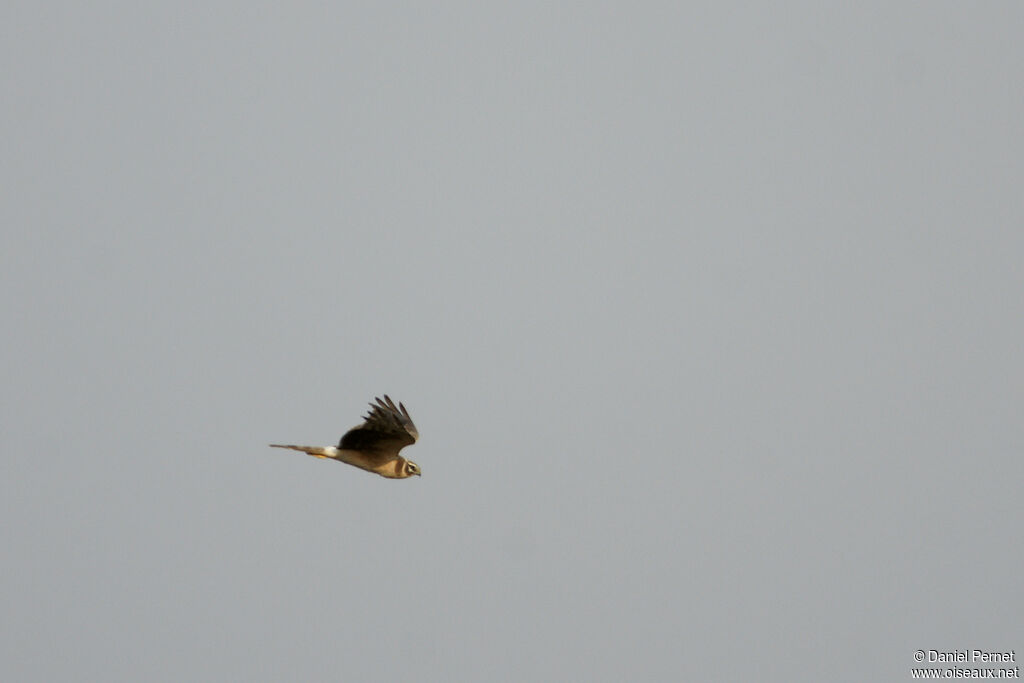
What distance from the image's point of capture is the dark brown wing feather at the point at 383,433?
1254 inches

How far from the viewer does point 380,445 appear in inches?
1273

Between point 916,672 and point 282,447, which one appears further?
point 916,672

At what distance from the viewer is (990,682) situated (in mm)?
54000

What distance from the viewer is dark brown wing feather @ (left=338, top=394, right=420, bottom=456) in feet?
105

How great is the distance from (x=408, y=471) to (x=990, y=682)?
30.7m

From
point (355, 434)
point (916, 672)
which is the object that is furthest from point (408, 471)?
point (916, 672)

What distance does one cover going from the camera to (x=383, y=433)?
32062 millimetres

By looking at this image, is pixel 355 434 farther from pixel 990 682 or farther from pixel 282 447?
pixel 990 682

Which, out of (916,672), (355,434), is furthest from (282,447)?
(916,672)

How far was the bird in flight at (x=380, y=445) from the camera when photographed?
105 feet

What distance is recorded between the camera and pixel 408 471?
107 ft

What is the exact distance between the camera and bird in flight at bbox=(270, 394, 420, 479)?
105 feet

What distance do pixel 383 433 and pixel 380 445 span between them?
1.34 feet

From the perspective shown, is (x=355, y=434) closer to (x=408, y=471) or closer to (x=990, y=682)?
(x=408, y=471)
